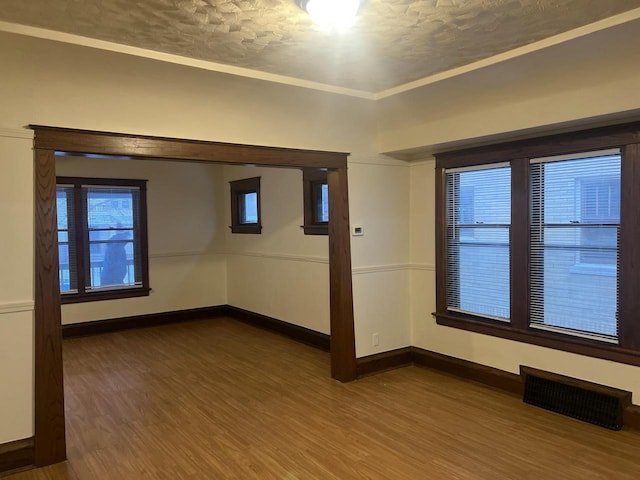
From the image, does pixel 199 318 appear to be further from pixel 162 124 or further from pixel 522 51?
pixel 522 51

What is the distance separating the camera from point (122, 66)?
3035mm

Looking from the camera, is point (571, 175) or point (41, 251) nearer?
point (41, 251)

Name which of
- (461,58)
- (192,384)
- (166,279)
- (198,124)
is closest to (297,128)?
(198,124)

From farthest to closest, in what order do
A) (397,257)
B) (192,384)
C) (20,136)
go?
1. (397,257)
2. (192,384)
3. (20,136)

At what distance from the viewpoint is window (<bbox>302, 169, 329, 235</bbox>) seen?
559 centimetres

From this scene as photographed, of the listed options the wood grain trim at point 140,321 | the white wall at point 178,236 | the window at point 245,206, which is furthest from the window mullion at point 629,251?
the wood grain trim at point 140,321

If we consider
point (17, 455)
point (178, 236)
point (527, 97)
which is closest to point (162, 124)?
point (17, 455)

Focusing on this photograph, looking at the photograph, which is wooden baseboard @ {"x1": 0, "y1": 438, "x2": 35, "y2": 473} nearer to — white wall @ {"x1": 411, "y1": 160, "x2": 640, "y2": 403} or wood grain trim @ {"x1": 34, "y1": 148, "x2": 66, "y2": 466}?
wood grain trim @ {"x1": 34, "y1": 148, "x2": 66, "y2": 466}

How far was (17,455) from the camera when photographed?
2926mm

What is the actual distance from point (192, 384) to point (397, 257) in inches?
90.7

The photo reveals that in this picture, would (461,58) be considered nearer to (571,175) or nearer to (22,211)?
(571,175)

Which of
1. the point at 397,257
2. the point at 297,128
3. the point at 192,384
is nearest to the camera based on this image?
the point at 297,128

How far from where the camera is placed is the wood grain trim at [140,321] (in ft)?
20.6

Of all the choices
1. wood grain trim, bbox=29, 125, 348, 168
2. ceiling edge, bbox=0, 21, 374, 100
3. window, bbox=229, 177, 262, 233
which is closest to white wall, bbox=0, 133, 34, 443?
wood grain trim, bbox=29, 125, 348, 168
